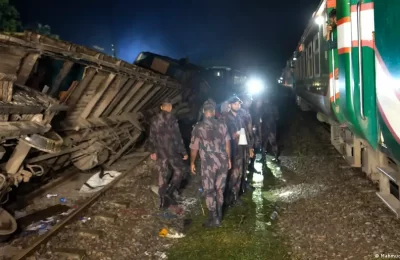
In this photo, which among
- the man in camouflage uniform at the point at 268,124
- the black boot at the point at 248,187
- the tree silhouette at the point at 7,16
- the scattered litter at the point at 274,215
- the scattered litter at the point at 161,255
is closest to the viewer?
the scattered litter at the point at 161,255

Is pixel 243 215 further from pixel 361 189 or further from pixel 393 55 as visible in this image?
pixel 393 55

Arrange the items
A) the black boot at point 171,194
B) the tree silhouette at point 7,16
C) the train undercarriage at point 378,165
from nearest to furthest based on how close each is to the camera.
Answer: the train undercarriage at point 378,165
the black boot at point 171,194
the tree silhouette at point 7,16

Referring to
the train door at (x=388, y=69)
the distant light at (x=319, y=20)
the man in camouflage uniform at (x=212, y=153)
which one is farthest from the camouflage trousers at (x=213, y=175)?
the distant light at (x=319, y=20)

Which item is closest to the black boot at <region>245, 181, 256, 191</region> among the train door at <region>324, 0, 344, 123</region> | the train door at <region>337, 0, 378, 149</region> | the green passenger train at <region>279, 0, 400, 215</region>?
the train door at <region>324, 0, 344, 123</region>

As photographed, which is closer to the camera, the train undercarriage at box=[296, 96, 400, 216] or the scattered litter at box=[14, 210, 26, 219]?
the train undercarriage at box=[296, 96, 400, 216]

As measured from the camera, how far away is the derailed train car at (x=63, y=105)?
499 centimetres

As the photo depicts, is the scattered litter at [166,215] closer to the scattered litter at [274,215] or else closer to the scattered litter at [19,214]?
the scattered litter at [274,215]

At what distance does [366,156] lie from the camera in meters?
6.23

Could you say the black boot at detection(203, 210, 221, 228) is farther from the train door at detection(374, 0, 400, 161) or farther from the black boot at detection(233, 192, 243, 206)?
the train door at detection(374, 0, 400, 161)

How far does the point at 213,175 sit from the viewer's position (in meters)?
5.62

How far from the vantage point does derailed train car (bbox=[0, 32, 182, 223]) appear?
197 inches

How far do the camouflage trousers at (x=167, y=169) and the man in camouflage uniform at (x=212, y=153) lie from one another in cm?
75

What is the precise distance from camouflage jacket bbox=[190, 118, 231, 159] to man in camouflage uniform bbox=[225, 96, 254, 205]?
83 cm

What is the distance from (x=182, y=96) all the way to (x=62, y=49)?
32.1 ft
